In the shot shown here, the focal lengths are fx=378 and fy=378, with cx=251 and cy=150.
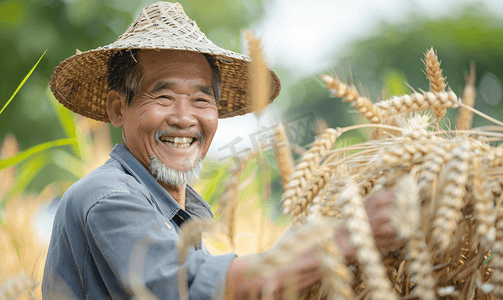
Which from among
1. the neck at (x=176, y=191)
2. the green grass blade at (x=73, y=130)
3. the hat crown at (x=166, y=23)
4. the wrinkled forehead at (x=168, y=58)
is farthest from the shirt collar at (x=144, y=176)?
the green grass blade at (x=73, y=130)

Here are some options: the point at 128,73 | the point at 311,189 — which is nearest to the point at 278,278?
the point at 311,189

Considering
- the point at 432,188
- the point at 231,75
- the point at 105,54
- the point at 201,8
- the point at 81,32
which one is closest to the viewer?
the point at 432,188

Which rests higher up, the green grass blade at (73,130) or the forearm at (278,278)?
the green grass blade at (73,130)

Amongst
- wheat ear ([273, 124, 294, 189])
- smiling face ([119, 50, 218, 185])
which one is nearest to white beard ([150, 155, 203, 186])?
smiling face ([119, 50, 218, 185])

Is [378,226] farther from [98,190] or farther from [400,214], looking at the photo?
[98,190]

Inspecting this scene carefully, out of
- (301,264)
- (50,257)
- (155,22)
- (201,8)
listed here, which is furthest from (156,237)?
(201,8)

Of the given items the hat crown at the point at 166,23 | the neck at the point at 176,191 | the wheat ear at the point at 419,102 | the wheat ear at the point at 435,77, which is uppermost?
the hat crown at the point at 166,23

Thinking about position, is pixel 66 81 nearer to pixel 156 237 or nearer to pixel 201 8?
pixel 156 237

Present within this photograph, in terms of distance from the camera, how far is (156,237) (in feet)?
3.00

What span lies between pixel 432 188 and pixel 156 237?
62 cm

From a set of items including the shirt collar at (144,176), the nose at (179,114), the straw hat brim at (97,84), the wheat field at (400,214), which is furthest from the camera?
the straw hat brim at (97,84)

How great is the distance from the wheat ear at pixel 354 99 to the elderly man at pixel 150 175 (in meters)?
0.31

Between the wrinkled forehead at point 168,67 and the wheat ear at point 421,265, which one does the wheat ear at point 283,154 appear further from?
the wrinkled forehead at point 168,67

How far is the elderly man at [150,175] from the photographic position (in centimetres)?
85
